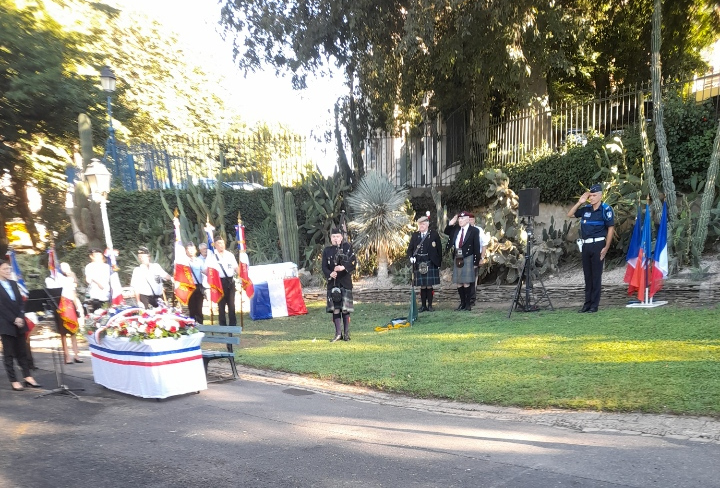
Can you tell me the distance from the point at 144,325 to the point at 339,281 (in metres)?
3.76

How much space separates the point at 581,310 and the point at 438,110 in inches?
388

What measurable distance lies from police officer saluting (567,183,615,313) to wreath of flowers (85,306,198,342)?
6.81 meters

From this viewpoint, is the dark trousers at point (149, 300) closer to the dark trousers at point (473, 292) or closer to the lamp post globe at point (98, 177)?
the lamp post globe at point (98, 177)

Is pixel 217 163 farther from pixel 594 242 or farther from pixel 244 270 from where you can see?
pixel 594 242

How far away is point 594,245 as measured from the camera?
431 inches

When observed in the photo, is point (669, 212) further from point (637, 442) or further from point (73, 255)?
point (73, 255)

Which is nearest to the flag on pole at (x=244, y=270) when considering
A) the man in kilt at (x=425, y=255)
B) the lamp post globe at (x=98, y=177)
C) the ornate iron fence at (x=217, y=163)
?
the lamp post globe at (x=98, y=177)

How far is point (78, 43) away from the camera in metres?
19.5

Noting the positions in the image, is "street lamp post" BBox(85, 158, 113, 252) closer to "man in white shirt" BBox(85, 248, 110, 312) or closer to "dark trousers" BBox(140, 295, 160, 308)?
"man in white shirt" BBox(85, 248, 110, 312)

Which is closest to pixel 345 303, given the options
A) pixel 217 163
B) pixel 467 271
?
pixel 467 271

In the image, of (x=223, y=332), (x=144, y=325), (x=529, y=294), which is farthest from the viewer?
(x=529, y=294)

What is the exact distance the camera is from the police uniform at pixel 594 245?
35.9ft

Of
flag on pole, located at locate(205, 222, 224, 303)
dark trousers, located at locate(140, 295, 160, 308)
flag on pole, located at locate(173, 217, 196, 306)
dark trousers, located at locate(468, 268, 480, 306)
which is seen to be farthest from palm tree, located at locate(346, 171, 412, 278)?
dark trousers, located at locate(140, 295, 160, 308)

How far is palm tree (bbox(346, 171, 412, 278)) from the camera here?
1548cm
